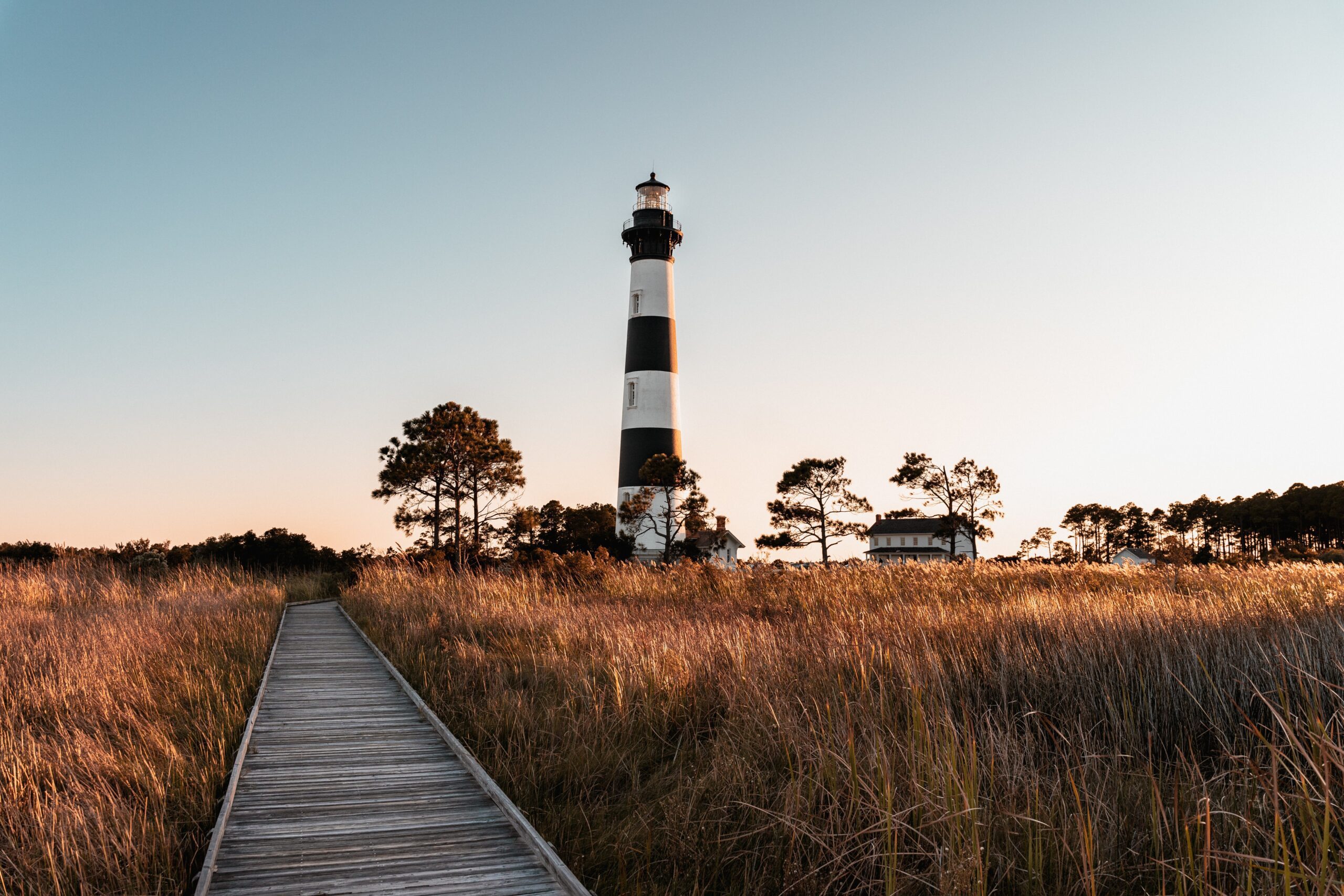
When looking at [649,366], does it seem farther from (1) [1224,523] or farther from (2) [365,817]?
(1) [1224,523]

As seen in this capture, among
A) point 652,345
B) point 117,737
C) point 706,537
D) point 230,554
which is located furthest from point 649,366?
point 117,737

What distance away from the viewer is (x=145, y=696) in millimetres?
7375

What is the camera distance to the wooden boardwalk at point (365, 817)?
391 cm

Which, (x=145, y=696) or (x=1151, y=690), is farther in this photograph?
(x=145, y=696)

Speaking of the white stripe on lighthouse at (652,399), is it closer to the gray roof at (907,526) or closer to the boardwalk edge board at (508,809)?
the boardwalk edge board at (508,809)

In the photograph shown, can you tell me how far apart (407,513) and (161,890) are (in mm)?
27210

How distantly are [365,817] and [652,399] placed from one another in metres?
31.1

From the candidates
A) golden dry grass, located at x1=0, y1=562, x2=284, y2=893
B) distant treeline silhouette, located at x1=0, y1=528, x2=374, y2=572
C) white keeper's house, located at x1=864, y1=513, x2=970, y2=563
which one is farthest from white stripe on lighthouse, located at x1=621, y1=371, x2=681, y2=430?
white keeper's house, located at x1=864, y1=513, x2=970, y2=563

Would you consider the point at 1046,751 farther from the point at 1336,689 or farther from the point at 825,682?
the point at 1336,689

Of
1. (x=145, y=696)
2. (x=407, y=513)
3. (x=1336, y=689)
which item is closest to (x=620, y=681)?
(x=145, y=696)

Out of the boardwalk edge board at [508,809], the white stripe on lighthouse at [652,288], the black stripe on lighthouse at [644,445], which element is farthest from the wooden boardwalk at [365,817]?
the white stripe on lighthouse at [652,288]

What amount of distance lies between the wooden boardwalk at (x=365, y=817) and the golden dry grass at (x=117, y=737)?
24cm

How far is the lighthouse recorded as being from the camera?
35656 millimetres

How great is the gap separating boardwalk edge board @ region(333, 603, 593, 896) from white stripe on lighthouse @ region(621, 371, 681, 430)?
2762 cm
